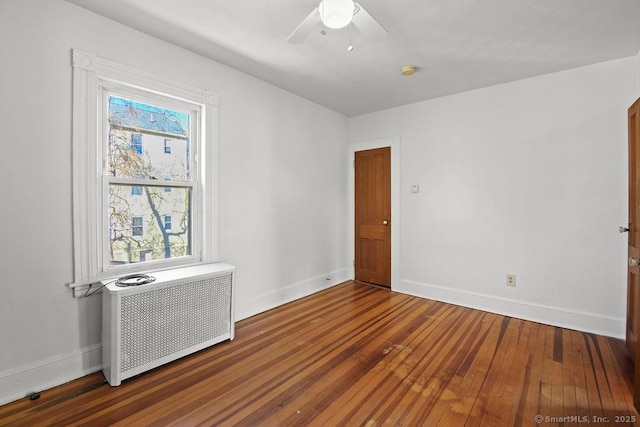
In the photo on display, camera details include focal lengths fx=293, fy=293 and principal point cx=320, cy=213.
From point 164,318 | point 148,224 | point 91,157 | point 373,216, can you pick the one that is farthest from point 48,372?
point 373,216

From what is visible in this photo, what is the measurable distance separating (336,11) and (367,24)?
366mm

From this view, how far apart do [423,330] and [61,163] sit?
3.24 metres

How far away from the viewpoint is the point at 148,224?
248cm

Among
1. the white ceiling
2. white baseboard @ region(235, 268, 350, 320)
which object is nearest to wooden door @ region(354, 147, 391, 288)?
white baseboard @ region(235, 268, 350, 320)

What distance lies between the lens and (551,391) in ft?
6.33

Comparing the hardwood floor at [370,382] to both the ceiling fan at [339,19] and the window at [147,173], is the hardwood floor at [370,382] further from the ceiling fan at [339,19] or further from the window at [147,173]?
the ceiling fan at [339,19]

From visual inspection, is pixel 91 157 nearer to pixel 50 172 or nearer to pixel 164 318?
pixel 50 172

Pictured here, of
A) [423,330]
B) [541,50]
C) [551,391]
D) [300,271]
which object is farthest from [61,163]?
[541,50]

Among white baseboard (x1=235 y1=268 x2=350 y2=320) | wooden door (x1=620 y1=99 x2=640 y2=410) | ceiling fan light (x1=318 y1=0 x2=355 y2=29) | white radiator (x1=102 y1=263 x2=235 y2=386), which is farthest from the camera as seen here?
white baseboard (x1=235 y1=268 x2=350 y2=320)

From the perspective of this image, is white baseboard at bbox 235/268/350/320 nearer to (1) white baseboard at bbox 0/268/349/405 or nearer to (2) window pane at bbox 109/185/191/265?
(2) window pane at bbox 109/185/191/265

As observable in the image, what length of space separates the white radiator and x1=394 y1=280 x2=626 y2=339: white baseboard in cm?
250

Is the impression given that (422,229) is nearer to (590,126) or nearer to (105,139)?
(590,126)

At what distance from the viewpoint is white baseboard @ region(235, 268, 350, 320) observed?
3.11 metres

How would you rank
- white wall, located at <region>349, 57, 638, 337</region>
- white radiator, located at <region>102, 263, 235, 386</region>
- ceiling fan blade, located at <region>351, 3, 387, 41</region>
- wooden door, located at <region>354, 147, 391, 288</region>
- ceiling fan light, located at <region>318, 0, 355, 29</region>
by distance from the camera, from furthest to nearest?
wooden door, located at <region>354, 147, 391, 288</region>, white wall, located at <region>349, 57, 638, 337</region>, white radiator, located at <region>102, 263, 235, 386</region>, ceiling fan blade, located at <region>351, 3, 387, 41</region>, ceiling fan light, located at <region>318, 0, 355, 29</region>
